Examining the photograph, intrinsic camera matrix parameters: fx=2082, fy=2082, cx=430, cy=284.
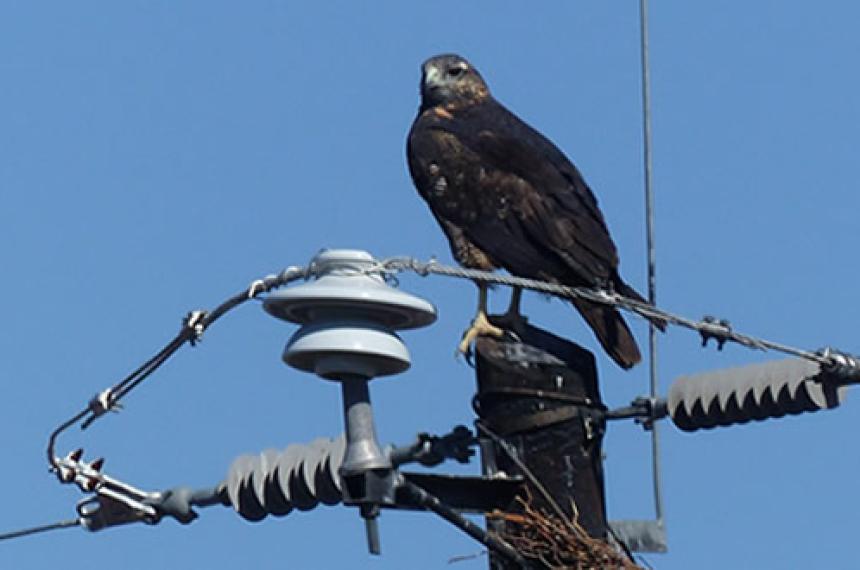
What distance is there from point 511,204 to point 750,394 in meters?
2.76

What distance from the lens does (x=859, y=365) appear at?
465cm

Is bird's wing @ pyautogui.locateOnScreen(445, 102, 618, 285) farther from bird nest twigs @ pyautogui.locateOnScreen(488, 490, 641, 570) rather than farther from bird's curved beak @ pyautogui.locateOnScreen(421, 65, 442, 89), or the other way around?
bird nest twigs @ pyautogui.locateOnScreen(488, 490, 641, 570)

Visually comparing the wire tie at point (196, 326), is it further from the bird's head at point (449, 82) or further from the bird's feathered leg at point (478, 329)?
the bird's head at point (449, 82)

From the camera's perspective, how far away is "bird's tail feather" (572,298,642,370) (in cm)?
639

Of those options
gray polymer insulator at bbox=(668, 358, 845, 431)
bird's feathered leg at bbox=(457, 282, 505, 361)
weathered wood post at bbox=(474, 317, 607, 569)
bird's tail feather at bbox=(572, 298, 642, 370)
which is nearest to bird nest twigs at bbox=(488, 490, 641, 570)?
weathered wood post at bbox=(474, 317, 607, 569)

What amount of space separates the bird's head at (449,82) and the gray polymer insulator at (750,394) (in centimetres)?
429

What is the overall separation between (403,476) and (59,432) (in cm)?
147

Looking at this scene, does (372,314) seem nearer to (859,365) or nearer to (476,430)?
(476,430)

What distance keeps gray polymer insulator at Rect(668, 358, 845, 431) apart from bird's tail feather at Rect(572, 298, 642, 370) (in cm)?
158

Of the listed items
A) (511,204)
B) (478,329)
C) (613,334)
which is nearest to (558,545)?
(478,329)

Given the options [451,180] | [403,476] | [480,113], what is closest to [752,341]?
[403,476]

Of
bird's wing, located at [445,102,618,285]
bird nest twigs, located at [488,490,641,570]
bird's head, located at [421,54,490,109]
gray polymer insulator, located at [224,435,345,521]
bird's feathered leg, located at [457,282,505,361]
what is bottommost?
bird nest twigs, located at [488,490,641,570]

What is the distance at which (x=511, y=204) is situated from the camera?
24.1 ft

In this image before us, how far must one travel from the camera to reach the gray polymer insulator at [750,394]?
4.60 metres
